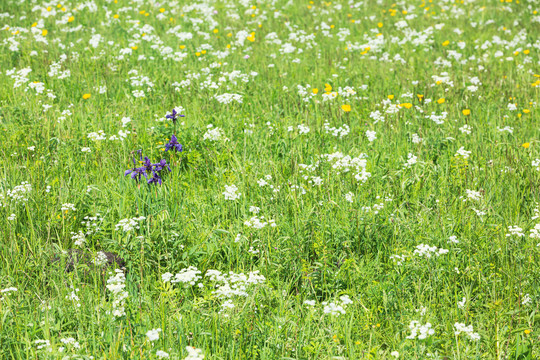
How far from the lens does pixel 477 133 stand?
15.7 ft

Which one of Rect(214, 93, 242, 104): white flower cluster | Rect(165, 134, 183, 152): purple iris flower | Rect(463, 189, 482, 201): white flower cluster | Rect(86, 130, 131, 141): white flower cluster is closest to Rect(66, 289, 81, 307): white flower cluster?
Rect(165, 134, 183, 152): purple iris flower

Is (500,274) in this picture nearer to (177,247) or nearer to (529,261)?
(529,261)

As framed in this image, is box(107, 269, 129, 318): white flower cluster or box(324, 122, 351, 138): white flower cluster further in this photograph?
box(324, 122, 351, 138): white flower cluster

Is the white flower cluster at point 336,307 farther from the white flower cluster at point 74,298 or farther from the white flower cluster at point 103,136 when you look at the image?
the white flower cluster at point 103,136

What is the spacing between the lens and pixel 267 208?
3.61 meters

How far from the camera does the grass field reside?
2.50 metres

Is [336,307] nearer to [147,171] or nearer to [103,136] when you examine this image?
[147,171]

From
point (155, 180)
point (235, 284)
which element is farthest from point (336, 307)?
point (155, 180)

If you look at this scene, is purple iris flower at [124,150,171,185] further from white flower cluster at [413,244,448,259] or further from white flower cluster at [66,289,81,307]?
white flower cluster at [413,244,448,259]

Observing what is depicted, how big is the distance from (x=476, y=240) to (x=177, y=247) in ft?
6.38

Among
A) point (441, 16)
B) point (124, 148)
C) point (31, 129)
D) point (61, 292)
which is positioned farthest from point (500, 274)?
point (441, 16)

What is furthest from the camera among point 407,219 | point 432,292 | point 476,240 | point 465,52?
point 465,52

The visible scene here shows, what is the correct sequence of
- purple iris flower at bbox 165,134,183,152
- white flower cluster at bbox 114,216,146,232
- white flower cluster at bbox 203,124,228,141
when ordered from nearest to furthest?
white flower cluster at bbox 114,216,146,232 → purple iris flower at bbox 165,134,183,152 → white flower cluster at bbox 203,124,228,141

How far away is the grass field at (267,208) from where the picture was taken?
250cm
